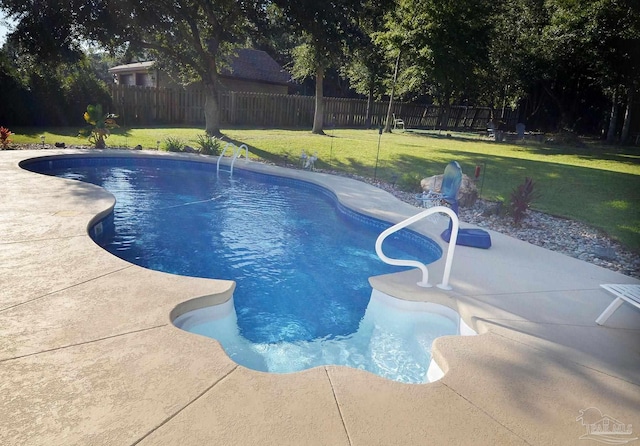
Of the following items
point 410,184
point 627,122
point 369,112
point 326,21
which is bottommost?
point 410,184

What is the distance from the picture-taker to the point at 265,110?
23.6m

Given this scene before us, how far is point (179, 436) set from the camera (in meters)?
2.22

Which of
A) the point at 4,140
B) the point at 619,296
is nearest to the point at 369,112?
the point at 4,140

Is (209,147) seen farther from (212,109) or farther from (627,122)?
(627,122)

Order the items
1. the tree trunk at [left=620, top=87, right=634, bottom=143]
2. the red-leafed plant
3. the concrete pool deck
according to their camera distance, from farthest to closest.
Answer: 1. the tree trunk at [left=620, top=87, right=634, bottom=143]
2. the red-leafed plant
3. the concrete pool deck

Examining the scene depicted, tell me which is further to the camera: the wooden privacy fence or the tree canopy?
the wooden privacy fence

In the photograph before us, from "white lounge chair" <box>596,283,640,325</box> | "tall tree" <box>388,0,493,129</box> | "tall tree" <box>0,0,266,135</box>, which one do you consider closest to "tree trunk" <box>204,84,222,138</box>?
"tall tree" <box>0,0,266,135</box>

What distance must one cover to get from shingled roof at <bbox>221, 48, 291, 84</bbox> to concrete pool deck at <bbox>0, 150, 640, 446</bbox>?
2385 centimetres

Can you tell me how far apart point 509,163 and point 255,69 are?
19.8 meters

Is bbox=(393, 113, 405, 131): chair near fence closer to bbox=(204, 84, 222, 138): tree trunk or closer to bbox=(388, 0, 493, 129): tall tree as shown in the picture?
bbox=(388, 0, 493, 129): tall tree

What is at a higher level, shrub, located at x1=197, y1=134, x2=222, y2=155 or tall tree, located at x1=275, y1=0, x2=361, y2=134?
tall tree, located at x1=275, y1=0, x2=361, y2=134

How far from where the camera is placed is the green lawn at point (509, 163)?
8.42 m

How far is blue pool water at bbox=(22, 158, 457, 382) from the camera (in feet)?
13.2

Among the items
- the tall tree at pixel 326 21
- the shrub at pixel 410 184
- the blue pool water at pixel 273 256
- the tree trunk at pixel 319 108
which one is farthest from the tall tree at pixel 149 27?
the shrub at pixel 410 184
